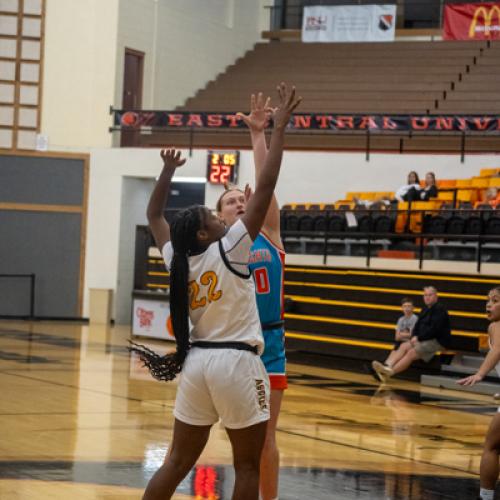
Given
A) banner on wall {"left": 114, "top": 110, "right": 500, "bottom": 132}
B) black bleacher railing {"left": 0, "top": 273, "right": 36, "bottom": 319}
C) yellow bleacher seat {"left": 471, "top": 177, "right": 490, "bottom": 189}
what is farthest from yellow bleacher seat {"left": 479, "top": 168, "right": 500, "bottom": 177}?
black bleacher railing {"left": 0, "top": 273, "right": 36, "bottom": 319}

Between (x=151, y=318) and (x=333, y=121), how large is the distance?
20.2 ft

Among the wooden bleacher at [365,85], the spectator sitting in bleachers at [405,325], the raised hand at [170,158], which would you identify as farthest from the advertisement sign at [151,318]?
the raised hand at [170,158]

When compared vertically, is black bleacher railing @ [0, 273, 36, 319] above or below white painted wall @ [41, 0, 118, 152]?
below

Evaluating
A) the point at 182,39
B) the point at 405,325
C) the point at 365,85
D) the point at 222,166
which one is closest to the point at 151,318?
the point at 222,166

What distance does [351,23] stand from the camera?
28812 mm

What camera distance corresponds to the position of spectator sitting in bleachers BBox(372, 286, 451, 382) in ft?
49.5

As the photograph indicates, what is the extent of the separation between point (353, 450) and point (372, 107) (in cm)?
1807

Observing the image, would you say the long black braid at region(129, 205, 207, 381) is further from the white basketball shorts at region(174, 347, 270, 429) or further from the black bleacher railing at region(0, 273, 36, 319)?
the black bleacher railing at region(0, 273, 36, 319)

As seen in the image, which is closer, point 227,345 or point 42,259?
point 227,345

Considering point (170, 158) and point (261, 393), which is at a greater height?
point (170, 158)

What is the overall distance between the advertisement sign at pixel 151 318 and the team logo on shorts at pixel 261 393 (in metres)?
15.3

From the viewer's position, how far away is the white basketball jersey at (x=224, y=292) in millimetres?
4766

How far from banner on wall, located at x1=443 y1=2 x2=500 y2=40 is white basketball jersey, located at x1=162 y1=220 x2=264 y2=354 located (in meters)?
23.6

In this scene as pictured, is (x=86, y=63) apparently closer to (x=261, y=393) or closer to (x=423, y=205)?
(x=423, y=205)
